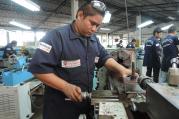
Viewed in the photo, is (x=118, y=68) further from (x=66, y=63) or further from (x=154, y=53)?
(x=154, y=53)

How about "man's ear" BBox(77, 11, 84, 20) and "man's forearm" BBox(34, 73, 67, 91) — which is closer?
"man's forearm" BBox(34, 73, 67, 91)

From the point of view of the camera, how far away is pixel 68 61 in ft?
4.18

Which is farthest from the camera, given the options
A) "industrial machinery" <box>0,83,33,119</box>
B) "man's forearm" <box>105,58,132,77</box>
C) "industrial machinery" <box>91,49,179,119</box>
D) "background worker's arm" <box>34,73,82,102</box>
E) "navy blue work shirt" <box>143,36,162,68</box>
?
"navy blue work shirt" <box>143,36,162,68</box>

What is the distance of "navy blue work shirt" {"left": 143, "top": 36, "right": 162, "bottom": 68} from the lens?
457 cm

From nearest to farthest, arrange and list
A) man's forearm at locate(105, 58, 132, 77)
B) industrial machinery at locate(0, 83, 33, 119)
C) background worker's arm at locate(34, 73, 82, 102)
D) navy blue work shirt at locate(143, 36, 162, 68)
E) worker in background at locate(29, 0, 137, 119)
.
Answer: background worker's arm at locate(34, 73, 82, 102) < worker in background at locate(29, 0, 137, 119) < man's forearm at locate(105, 58, 132, 77) < industrial machinery at locate(0, 83, 33, 119) < navy blue work shirt at locate(143, 36, 162, 68)

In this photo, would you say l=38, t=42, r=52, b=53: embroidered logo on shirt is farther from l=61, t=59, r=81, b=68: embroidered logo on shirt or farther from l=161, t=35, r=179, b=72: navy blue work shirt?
l=161, t=35, r=179, b=72: navy blue work shirt

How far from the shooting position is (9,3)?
682 centimetres

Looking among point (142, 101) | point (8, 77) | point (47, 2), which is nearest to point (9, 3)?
point (47, 2)

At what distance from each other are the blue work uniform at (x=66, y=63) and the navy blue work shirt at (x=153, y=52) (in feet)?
11.3

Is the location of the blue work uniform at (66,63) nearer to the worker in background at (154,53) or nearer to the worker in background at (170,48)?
the worker in background at (170,48)

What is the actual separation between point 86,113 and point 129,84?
1.11ft

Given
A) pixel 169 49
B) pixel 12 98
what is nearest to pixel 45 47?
pixel 12 98

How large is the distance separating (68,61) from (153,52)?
3.70 meters

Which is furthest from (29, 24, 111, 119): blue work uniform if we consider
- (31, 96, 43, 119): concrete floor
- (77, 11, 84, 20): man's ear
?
(31, 96, 43, 119): concrete floor
